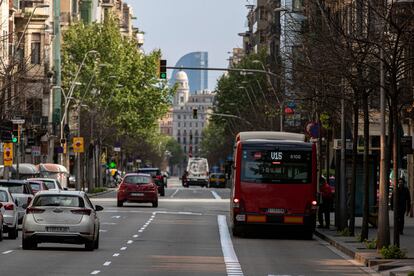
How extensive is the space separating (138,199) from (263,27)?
92.6 metres

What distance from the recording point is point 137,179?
227 ft

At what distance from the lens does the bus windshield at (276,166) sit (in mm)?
43250

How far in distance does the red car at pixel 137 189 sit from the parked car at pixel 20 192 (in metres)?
22.6

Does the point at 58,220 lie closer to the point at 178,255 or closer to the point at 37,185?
the point at 178,255

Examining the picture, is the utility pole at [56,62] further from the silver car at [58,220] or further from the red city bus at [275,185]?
the silver car at [58,220]

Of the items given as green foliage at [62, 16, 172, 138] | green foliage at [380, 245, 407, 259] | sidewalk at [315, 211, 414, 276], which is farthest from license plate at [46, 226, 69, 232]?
green foliage at [62, 16, 172, 138]

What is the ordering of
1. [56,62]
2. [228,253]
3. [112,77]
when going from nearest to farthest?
[228,253] → [56,62] → [112,77]

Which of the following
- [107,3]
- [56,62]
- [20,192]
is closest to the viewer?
[20,192]

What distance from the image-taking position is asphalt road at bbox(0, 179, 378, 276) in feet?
92.8

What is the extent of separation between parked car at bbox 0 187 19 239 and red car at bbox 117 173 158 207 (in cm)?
2861

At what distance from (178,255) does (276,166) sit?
10.2 meters

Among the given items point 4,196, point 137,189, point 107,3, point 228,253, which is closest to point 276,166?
point 4,196

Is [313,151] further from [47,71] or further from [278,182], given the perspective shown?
[47,71]

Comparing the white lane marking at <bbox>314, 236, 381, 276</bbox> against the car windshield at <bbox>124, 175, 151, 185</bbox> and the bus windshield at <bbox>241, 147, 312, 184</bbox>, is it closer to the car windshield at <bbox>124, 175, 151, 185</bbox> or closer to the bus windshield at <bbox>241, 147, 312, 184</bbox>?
the bus windshield at <bbox>241, 147, 312, 184</bbox>
